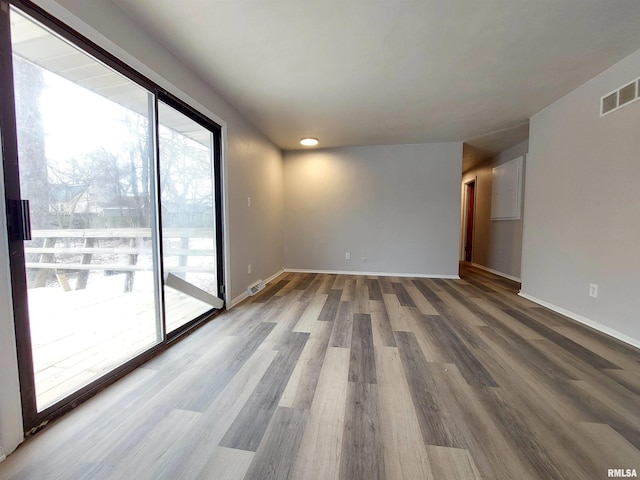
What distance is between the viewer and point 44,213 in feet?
4.00

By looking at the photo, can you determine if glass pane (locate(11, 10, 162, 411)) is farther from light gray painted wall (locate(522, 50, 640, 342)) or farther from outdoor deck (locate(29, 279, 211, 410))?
light gray painted wall (locate(522, 50, 640, 342))

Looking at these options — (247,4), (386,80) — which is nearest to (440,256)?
(386,80)

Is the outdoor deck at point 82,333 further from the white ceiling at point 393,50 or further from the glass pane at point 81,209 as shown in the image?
the white ceiling at point 393,50

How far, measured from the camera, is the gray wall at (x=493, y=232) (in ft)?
13.6

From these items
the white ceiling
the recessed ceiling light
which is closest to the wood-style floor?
the white ceiling

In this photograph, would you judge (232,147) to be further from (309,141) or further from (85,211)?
(85,211)

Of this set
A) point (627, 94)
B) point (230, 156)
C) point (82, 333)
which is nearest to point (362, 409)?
point (82, 333)

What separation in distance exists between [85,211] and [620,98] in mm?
4104

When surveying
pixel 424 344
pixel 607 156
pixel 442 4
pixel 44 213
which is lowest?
pixel 424 344

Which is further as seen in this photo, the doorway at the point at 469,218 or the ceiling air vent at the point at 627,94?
the doorway at the point at 469,218

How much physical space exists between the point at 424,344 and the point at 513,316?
1.32 m

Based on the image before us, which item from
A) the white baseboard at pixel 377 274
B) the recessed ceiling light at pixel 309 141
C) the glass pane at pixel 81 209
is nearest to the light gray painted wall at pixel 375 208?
the white baseboard at pixel 377 274

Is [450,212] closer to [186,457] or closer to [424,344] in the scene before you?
[424,344]

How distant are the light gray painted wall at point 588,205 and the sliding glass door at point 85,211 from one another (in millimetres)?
3758
